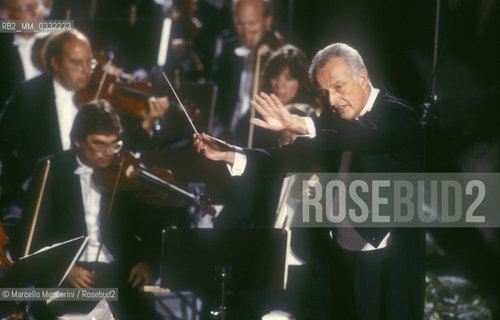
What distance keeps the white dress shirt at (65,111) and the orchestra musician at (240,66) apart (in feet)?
3.39

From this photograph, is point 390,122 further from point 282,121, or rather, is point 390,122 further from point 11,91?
point 11,91

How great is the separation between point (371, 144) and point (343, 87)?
415 millimetres

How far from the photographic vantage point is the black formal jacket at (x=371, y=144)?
264 centimetres

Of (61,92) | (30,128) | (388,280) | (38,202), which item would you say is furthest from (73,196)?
(388,280)

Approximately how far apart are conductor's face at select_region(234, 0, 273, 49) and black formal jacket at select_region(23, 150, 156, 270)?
156 cm

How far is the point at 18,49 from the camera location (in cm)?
416

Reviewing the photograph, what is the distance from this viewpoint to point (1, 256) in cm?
300

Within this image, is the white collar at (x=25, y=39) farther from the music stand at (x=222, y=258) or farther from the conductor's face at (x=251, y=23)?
the music stand at (x=222, y=258)

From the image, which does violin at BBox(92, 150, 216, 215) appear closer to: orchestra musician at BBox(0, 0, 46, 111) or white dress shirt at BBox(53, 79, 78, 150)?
white dress shirt at BBox(53, 79, 78, 150)

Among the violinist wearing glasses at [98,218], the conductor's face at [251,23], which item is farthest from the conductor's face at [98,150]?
the conductor's face at [251,23]

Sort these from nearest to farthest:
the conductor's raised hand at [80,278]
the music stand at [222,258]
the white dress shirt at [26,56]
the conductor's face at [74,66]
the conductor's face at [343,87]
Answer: the music stand at [222,258] → the conductor's face at [343,87] → the conductor's raised hand at [80,278] → the conductor's face at [74,66] → the white dress shirt at [26,56]

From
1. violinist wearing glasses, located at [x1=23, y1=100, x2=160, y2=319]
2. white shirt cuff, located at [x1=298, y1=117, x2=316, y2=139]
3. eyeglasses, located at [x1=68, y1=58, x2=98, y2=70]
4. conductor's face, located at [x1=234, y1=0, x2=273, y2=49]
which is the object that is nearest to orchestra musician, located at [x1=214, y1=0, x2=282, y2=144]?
conductor's face, located at [x1=234, y1=0, x2=273, y2=49]

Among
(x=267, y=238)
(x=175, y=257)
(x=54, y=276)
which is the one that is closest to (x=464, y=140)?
(x=267, y=238)

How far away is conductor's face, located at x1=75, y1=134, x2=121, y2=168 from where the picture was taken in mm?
3650
